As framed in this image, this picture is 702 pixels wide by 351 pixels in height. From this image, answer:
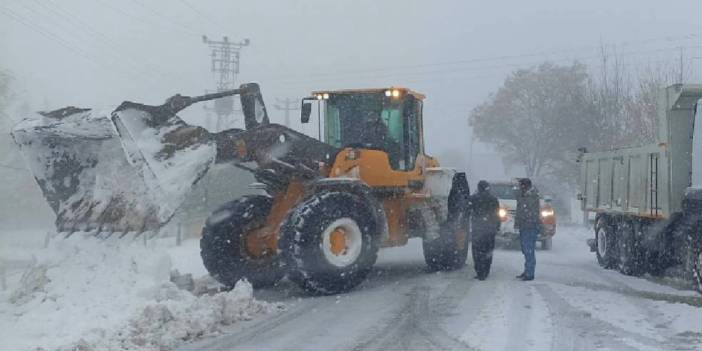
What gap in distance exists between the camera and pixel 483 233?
1291cm

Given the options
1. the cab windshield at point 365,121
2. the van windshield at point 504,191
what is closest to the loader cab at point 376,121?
the cab windshield at point 365,121

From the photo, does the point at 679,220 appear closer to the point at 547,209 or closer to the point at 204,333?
the point at 204,333

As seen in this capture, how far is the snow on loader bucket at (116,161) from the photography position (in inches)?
374

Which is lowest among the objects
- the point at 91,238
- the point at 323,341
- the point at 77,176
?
the point at 323,341

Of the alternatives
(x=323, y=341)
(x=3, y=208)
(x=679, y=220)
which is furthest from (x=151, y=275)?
(x=3, y=208)

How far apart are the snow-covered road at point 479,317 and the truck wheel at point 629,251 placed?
0.52m

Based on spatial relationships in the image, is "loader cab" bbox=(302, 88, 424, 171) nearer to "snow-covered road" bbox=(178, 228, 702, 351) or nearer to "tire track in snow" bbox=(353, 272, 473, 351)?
"snow-covered road" bbox=(178, 228, 702, 351)

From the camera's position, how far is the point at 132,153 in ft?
31.3

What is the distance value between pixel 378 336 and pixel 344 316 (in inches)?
50.9

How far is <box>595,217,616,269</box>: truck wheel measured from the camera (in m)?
16.0

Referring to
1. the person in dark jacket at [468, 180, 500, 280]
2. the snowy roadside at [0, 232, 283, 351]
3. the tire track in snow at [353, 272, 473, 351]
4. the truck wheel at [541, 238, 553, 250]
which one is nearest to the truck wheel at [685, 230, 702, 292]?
the person in dark jacket at [468, 180, 500, 280]

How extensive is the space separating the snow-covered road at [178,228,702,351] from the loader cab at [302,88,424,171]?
2154 mm

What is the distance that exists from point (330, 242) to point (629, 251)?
253 inches

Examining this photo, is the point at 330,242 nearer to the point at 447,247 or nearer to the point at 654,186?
the point at 447,247
